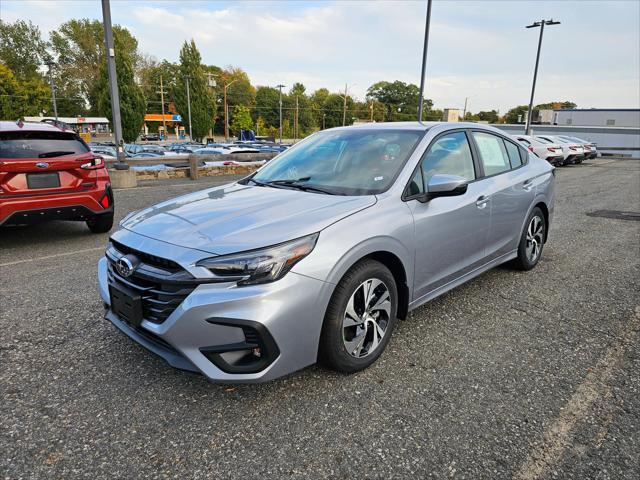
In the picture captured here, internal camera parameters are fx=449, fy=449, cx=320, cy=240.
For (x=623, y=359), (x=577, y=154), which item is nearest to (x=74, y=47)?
(x=577, y=154)

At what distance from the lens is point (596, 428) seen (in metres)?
2.38

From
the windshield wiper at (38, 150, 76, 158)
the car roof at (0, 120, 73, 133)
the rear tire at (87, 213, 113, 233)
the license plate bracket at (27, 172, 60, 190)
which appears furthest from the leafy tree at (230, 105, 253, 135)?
the license plate bracket at (27, 172, 60, 190)

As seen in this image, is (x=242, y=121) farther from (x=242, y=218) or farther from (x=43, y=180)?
(x=242, y=218)

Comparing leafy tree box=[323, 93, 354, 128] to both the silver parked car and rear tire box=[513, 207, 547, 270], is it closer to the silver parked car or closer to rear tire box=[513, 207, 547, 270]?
rear tire box=[513, 207, 547, 270]

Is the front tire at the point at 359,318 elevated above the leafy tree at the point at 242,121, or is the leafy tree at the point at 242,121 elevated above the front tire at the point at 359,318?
the leafy tree at the point at 242,121

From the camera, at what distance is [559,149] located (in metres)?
21.3

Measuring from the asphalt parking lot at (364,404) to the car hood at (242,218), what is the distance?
820 millimetres

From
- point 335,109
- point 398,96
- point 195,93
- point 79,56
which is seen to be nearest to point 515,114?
point 398,96

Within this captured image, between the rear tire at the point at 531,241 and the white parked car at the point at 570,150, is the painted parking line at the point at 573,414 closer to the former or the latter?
the rear tire at the point at 531,241

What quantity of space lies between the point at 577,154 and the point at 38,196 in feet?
78.4

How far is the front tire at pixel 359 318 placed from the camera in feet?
8.50

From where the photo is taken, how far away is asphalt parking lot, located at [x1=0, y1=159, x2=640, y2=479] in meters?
2.14

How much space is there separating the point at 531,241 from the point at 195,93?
4809 centimetres

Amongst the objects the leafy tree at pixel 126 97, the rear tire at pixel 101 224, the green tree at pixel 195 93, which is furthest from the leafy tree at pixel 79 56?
the rear tire at pixel 101 224
